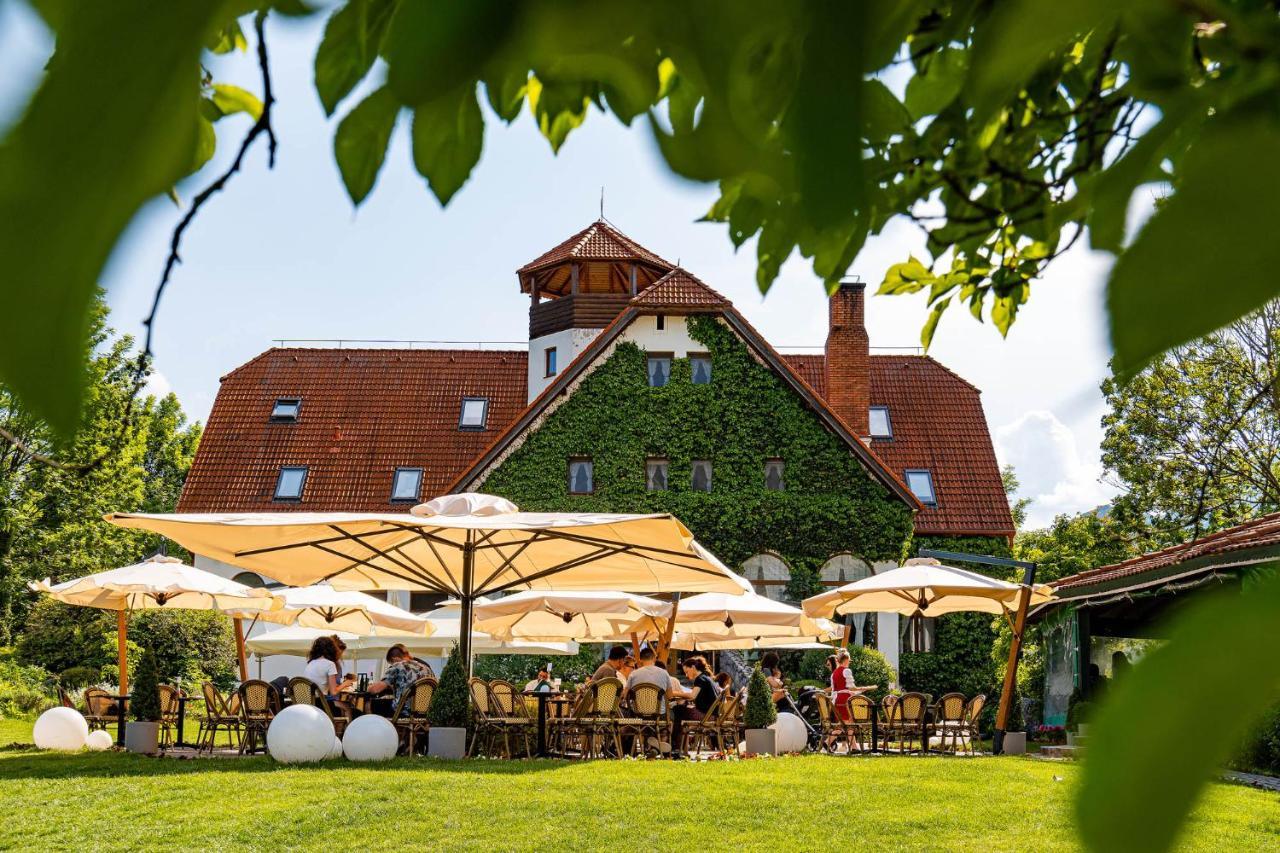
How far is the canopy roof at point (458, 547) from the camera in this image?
35.4ft

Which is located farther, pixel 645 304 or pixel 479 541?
pixel 645 304

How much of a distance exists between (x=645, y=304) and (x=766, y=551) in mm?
6191

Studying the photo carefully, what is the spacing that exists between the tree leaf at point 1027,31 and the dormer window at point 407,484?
100 feet

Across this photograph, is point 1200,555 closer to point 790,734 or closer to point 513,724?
point 790,734

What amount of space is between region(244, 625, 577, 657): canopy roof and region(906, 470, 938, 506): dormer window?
1125 centimetres

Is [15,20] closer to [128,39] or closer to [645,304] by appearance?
[128,39]

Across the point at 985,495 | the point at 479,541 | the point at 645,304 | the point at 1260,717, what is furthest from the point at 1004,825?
the point at 985,495

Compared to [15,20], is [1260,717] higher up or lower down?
lower down

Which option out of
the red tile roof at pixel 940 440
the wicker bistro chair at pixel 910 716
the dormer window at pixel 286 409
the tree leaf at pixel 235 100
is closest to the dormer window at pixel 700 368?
the red tile roof at pixel 940 440

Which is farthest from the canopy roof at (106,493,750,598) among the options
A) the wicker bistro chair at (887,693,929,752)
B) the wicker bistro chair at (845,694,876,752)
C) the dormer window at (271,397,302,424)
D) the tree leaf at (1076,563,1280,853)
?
the dormer window at (271,397,302,424)

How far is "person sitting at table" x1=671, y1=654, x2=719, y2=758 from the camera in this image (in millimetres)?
14625

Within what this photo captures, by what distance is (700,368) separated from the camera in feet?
91.5

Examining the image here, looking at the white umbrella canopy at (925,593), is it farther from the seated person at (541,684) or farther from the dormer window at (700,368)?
the dormer window at (700,368)

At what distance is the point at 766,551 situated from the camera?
1054 inches
